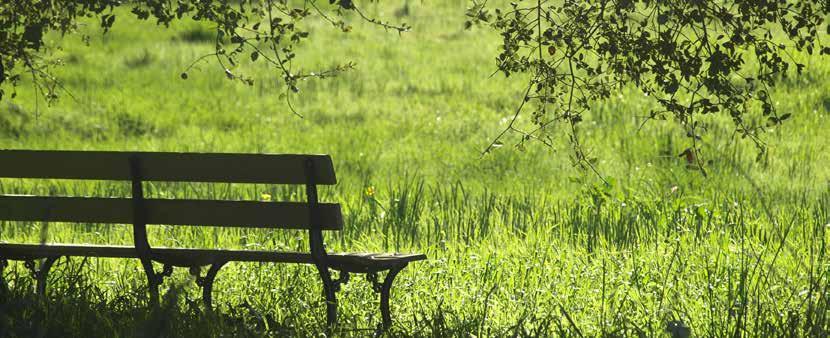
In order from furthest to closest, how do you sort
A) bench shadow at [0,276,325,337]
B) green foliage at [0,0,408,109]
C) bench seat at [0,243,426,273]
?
green foliage at [0,0,408,109], bench seat at [0,243,426,273], bench shadow at [0,276,325,337]

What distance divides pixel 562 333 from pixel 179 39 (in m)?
17.2

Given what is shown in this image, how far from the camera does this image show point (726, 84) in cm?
457

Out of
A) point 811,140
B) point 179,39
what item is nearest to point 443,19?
point 179,39

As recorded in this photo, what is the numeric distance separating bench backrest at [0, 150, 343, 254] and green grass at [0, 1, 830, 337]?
29cm

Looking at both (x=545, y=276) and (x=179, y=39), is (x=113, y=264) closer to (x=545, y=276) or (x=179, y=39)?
(x=545, y=276)

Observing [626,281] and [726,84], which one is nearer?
[726,84]

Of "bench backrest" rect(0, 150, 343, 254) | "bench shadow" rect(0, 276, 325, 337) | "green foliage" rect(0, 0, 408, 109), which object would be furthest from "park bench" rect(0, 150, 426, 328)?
"green foliage" rect(0, 0, 408, 109)

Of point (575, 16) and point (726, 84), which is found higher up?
point (575, 16)

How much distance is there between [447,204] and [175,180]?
10.4 feet

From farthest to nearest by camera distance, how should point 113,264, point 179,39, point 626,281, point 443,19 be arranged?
point 443,19, point 179,39, point 113,264, point 626,281

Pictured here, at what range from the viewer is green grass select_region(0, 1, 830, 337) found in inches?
189

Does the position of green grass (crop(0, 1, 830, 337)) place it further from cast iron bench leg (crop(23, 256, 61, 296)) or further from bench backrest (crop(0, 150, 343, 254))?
bench backrest (crop(0, 150, 343, 254))

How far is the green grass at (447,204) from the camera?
4.81 meters

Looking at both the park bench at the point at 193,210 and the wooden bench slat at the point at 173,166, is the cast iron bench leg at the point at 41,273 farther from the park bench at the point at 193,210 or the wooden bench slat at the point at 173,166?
the wooden bench slat at the point at 173,166
